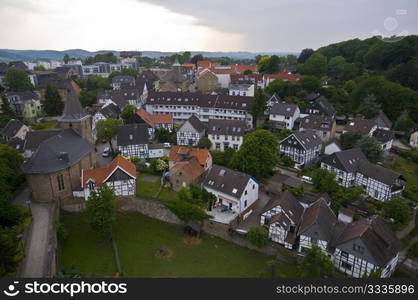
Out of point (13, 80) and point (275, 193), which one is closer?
point (275, 193)

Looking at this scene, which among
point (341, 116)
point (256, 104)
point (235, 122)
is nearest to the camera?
point (235, 122)

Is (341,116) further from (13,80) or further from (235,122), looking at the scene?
(13,80)

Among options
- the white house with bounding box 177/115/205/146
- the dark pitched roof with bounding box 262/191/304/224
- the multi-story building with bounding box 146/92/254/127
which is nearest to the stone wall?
the dark pitched roof with bounding box 262/191/304/224

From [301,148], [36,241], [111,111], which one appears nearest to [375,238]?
[301,148]

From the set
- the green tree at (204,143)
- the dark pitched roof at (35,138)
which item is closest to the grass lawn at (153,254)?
the dark pitched roof at (35,138)

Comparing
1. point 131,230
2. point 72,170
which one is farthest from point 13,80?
point 131,230

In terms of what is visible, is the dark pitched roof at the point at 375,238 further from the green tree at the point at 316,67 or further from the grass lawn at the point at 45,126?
the green tree at the point at 316,67
